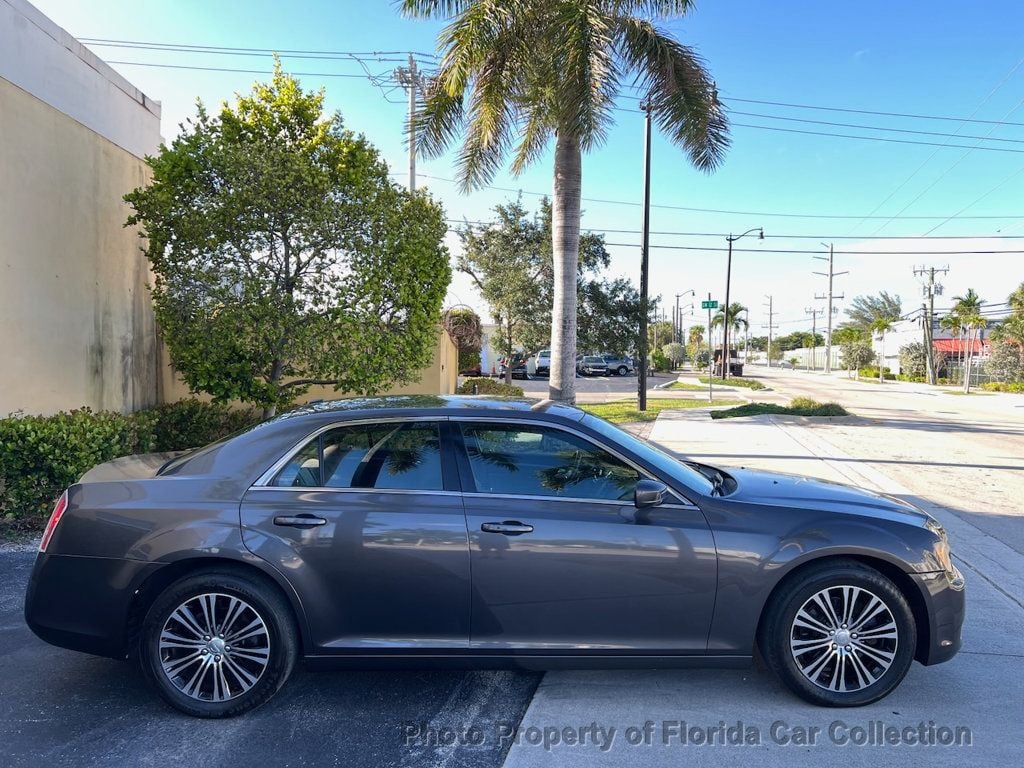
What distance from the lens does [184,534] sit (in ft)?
10.8

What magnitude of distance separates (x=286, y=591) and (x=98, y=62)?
8685 millimetres

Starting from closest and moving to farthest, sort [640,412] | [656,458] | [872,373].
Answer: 1. [656,458]
2. [640,412]
3. [872,373]

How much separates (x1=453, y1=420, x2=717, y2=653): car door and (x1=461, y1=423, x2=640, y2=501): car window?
0.29 feet

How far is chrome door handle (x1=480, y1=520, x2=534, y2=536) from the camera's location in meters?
3.28

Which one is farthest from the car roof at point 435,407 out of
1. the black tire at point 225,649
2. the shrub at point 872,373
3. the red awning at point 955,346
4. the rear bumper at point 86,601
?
the shrub at point 872,373

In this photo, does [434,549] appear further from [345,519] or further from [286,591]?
[286,591]

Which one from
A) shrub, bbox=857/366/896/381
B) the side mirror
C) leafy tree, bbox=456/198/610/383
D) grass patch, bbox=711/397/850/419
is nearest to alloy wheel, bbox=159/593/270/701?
the side mirror

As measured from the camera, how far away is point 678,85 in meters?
11.2

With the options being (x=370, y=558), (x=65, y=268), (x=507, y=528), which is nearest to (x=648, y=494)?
(x=507, y=528)

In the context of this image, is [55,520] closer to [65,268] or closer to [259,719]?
[259,719]

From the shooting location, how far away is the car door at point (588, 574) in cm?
328

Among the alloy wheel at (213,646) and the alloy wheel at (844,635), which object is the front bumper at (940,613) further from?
the alloy wheel at (213,646)

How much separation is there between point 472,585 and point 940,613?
7.68 feet

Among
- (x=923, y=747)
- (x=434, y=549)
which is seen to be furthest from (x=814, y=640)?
(x=434, y=549)
